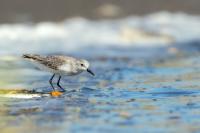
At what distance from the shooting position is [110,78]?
14367 millimetres

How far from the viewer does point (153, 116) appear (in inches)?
362

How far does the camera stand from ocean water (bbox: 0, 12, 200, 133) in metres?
8.92

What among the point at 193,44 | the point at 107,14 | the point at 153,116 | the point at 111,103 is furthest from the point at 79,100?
the point at 107,14

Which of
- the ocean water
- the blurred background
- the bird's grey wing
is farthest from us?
the blurred background

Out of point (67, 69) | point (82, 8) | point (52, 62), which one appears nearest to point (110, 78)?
point (67, 69)

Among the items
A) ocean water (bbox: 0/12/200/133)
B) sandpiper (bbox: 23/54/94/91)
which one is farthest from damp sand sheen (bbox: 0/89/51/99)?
Result: sandpiper (bbox: 23/54/94/91)

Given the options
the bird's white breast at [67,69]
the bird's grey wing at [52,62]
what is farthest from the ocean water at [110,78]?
the bird's grey wing at [52,62]

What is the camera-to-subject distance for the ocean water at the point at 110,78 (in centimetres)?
892

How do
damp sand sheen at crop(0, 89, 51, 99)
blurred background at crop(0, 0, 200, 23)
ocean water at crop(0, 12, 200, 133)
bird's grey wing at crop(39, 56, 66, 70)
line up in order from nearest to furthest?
ocean water at crop(0, 12, 200, 133) < damp sand sheen at crop(0, 89, 51, 99) < bird's grey wing at crop(39, 56, 66, 70) < blurred background at crop(0, 0, 200, 23)

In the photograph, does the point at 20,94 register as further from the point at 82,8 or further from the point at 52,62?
the point at 82,8

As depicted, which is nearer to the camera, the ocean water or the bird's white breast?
the ocean water

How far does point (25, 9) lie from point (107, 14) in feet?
9.59

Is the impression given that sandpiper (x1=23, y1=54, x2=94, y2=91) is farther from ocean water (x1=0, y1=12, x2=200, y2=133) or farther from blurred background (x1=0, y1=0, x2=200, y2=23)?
blurred background (x1=0, y1=0, x2=200, y2=23)

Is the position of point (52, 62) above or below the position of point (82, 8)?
below
